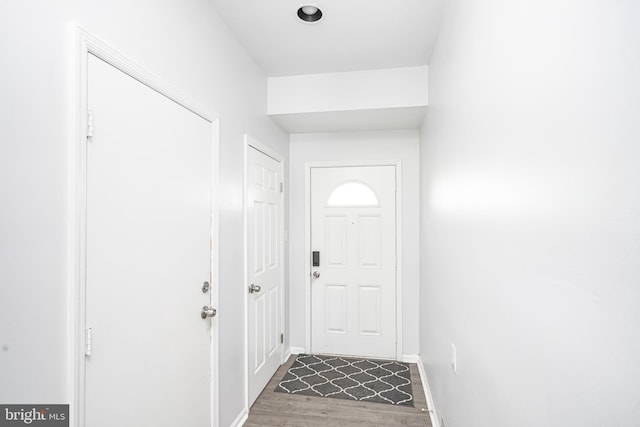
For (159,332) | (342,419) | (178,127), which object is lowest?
(342,419)

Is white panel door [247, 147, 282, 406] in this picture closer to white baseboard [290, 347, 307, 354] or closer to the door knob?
white baseboard [290, 347, 307, 354]

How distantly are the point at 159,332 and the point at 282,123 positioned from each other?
2.19 m

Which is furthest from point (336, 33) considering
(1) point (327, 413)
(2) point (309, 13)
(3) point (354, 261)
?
(1) point (327, 413)

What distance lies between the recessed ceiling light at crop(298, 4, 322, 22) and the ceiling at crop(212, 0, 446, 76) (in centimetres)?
3

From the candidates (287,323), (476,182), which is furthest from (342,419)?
(476,182)

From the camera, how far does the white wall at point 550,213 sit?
50 cm

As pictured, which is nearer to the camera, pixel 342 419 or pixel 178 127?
pixel 178 127

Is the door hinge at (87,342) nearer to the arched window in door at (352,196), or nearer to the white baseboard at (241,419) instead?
the white baseboard at (241,419)

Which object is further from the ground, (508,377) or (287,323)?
(508,377)

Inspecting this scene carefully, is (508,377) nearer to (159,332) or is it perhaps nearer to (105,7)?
(159,332)

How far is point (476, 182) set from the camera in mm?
1266

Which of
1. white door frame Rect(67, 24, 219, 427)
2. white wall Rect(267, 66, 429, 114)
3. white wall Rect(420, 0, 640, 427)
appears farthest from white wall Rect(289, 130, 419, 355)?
white door frame Rect(67, 24, 219, 427)

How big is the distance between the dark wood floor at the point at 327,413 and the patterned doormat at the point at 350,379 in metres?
0.08

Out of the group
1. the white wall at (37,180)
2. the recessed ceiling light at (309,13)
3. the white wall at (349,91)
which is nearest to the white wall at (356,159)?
the white wall at (349,91)
